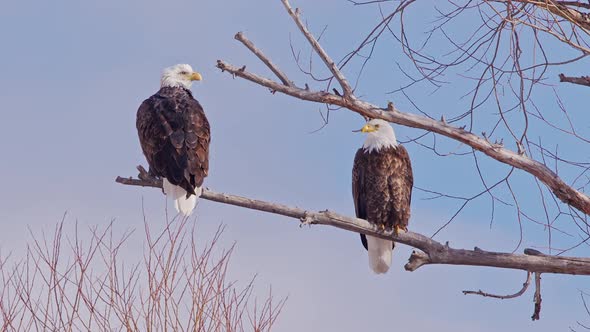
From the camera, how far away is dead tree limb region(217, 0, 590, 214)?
5473 mm

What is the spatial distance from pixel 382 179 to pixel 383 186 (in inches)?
2.3

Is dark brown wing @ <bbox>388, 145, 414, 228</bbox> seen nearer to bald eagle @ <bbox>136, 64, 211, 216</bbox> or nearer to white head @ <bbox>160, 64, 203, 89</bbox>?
bald eagle @ <bbox>136, 64, 211, 216</bbox>

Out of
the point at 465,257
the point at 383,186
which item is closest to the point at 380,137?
the point at 383,186

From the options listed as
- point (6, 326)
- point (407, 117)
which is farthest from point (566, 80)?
point (6, 326)

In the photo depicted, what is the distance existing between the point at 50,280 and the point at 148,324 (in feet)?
2.45

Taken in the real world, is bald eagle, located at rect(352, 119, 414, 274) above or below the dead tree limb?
above

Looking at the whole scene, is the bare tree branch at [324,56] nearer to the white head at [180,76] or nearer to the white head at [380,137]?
the white head at [380,137]

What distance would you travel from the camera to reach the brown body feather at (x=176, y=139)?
6727 mm

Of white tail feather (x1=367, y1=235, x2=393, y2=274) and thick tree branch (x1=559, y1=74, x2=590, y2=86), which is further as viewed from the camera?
white tail feather (x1=367, y1=235, x2=393, y2=274)

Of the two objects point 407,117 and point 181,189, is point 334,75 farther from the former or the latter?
point 181,189

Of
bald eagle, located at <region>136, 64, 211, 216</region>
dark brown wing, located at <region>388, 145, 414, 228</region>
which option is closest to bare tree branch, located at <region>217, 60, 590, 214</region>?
bald eagle, located at <region>136, 64, 211, 216</region>

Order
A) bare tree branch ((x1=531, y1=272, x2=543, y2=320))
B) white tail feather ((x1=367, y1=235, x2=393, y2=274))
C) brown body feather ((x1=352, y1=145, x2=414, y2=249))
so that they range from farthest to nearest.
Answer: white tail feather ((x1=367, y1=235, x2=393, y2=274)) < brown body feather ((x1=352, y1=145, x2=414, y2=249)) < bare tree branch ((x1=531, y1=272, x2=543, y2=320))

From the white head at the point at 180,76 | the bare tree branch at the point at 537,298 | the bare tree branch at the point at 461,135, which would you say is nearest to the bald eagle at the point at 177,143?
the white head at the point at 180,76

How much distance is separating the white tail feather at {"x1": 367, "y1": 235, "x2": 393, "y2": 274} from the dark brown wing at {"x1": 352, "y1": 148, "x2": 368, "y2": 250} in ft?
1.68
